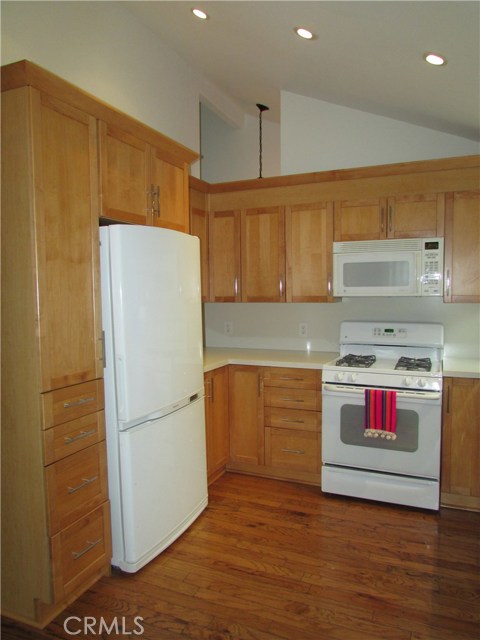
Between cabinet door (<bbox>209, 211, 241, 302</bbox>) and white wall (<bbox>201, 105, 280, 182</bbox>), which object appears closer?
cabinet door (<bbox>209, 211, 241, 302</bbox>)

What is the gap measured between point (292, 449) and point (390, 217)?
1.80 meters

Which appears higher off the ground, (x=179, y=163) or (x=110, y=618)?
(x=179, y=163)

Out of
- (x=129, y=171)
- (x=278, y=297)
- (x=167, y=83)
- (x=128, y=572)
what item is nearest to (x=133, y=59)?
(x=167, y=83)

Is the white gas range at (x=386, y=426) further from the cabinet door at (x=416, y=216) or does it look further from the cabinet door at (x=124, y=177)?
the cabinet door at (x=124, y=177)

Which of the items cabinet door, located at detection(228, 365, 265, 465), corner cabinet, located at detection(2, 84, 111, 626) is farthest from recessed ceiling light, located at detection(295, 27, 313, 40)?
cabinet door, located at detection(228, 365, 265, 465)

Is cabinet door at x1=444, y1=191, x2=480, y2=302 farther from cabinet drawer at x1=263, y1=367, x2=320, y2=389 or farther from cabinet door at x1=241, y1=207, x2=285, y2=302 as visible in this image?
cabinet door at x1=241, y1=207, x2=285, y2=302

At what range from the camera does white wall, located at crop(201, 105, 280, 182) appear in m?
4.14

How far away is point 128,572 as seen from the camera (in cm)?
221

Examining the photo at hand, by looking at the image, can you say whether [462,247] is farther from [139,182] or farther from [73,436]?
[73,436]

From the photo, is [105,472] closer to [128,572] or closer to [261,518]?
[128,572]

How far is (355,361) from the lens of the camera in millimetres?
3121

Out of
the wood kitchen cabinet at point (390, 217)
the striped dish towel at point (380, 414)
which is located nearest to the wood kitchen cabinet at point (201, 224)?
the wood kitchen cabinet at point (390, 217)

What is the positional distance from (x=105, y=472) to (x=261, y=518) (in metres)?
1.12

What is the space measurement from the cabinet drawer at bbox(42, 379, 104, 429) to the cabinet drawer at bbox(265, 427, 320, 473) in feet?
5.08
